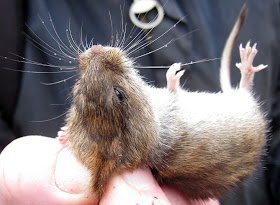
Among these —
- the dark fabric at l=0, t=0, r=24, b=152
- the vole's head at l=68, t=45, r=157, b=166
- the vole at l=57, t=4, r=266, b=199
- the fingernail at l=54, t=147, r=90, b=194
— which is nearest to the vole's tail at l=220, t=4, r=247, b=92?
the vole at l=57, t=4, r=266, b=199

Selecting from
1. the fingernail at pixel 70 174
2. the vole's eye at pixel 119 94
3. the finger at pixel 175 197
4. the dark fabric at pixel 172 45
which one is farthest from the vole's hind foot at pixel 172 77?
the fingernail at pixel 70 174

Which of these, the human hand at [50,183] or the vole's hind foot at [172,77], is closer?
the human hand at [50,183]

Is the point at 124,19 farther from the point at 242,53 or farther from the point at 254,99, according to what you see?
the point at 254,99

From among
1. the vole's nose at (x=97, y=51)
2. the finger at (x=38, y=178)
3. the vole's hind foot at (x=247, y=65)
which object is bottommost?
the finger at (x=38, y=178)

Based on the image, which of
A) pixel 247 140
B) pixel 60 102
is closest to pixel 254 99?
pixel 247 140

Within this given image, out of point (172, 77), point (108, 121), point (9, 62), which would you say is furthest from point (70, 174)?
point (9, 62)

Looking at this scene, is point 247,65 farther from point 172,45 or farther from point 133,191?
point 133,191

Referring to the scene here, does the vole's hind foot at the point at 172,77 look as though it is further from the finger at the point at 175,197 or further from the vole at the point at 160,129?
the finger at the point at 175,197

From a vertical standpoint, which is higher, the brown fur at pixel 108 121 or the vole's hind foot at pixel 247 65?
the vole's hind foot at pixel 247 65
